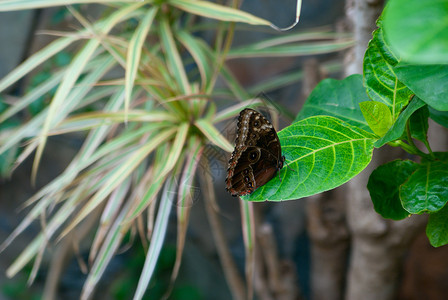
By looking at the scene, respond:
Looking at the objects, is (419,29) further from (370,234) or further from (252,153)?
(370,234)

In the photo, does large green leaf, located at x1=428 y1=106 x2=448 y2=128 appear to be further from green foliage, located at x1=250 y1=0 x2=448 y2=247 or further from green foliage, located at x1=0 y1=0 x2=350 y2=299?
green foliage, located at x1=0 y1=0 x2=350 y2=299

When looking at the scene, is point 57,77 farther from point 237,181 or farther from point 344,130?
point 344,130

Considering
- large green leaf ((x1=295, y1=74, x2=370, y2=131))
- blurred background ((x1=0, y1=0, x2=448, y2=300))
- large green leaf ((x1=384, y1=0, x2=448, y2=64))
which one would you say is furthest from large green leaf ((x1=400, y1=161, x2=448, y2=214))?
blurred background ((x1=0, y1=0, x2=448, y2=300))

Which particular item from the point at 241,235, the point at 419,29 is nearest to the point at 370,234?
the point at 419,29

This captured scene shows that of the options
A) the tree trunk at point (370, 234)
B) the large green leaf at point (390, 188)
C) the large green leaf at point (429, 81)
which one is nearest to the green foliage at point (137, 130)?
the tree trunk at point (370, 234)

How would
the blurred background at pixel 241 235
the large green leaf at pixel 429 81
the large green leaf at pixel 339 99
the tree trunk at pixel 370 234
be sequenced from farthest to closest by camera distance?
the blurred background at pixel 241 235, the tree trunk at pixel 370 234, the large green leaf at pixel 339 99, the large green leaf at pixel 429 81

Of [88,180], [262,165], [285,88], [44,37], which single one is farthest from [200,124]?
[44,37]

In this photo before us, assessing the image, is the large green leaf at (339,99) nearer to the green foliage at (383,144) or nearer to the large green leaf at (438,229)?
the green foliage at (383,144)
